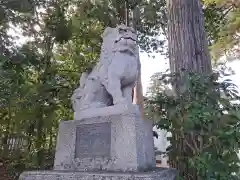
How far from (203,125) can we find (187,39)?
64.4 inches

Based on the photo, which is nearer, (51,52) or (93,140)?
(93,140)

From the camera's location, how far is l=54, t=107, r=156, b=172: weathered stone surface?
8.95 ft

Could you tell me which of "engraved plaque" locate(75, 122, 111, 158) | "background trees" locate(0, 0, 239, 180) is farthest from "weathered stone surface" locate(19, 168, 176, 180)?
"background trees" locate(0, 0, 239, 180)

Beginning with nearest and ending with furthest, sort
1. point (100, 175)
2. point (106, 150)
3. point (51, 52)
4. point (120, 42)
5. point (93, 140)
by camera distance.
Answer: point (100, 175) → point (106, 150) → point (93, 140) → point (120, 42) → point (51, 52)

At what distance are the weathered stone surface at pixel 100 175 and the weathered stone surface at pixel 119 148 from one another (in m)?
0.22

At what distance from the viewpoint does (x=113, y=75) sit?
316 centimetres

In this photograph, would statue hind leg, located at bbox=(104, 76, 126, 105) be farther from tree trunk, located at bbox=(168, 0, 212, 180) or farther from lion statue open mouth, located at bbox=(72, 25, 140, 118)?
tree trunk, located at bbox=(168, 0, 212, 180)

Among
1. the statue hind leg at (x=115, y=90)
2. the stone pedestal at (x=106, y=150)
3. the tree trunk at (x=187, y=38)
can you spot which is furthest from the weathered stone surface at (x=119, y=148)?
the tree trunk at (x=187, y=38)

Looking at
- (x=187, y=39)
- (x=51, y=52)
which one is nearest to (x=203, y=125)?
(x=187, y=39)

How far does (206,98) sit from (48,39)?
18.3 ft

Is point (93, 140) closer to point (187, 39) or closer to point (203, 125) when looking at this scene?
point (203, 125)

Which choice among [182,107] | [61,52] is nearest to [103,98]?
[182,107]

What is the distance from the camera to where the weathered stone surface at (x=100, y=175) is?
93.4 inches

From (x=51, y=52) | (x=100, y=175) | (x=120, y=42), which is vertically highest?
(x=51, y=52)
